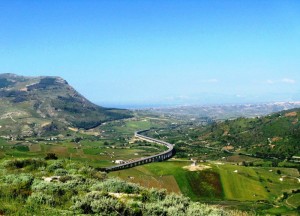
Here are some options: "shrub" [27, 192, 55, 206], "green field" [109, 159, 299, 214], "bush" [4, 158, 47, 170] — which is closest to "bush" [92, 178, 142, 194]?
"shrub" [27, 192, 55, 206]

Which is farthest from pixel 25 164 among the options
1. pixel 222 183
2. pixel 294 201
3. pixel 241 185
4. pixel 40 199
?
pixel 241 185

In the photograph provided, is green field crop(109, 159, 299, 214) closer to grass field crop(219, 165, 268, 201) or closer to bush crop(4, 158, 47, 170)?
grass field crop(219, 165, 268, 201)

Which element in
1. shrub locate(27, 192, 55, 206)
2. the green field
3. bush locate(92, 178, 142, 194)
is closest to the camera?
shrub locate(27, 192, 55, 206)

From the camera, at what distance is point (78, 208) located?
2323 cm

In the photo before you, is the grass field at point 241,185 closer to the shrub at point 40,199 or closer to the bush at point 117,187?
the bush at point 117,187

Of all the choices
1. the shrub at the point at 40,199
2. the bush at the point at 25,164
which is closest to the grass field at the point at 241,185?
the bush at the point at 25,164

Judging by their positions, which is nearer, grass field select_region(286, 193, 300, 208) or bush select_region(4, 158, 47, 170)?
bush select_region(4, 158, 47, 170)

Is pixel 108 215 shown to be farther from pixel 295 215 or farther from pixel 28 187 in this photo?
pixel 295 215

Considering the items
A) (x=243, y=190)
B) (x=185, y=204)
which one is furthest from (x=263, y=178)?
(x=185, y=204)

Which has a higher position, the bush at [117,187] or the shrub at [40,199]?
the shrub at [40,199]

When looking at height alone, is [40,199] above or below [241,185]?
above

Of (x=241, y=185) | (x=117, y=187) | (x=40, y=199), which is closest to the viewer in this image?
(x=40, y=199)

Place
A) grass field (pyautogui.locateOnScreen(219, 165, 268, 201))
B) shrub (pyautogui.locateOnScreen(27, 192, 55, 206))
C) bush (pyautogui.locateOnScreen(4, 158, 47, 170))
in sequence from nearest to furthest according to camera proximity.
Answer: shrub (pyautogui.locateOnScreen(27, 192, 55, 206))
bush (pyautogui.locateOnScreen(4, 158, 47, 170))
grass field (pyautogui.locateOnScreen(219, 165, 268, 201))

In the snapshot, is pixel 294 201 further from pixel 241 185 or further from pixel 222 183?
pixel 222 183
